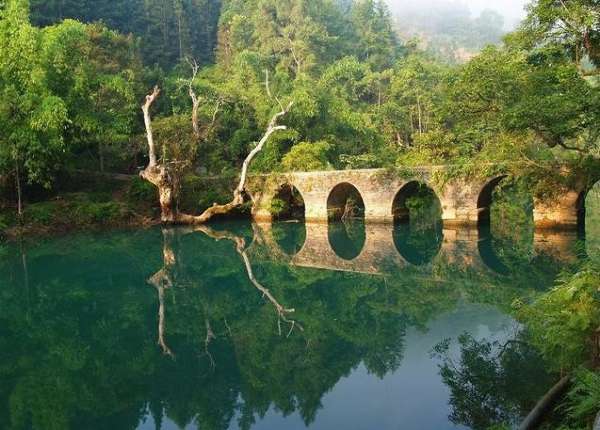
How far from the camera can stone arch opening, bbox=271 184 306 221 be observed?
84.2 ft

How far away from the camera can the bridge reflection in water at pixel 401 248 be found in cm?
1431

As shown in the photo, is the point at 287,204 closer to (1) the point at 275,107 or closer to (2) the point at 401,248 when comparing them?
(1) the point at 275,107

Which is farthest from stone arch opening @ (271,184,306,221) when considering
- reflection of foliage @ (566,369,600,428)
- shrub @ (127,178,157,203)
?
reflection of foliage @ (566,369,600,428)

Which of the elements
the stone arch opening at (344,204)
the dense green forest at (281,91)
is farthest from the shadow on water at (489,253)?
the stone arch opening at (344,204)

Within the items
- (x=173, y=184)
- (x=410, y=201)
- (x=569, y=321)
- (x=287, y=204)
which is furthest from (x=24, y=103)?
(x=569, y=321)

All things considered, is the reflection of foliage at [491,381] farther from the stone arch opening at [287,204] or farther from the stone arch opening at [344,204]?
the stone arch opening at [287,204]

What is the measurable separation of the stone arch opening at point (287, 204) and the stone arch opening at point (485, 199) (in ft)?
26.7

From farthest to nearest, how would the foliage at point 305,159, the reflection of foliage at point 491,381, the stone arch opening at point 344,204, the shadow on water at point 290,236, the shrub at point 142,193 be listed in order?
the foliage at point 305,159, the shrub at point 142,193, the stone arch opening at point 344,204, the shadow on water at point 290,236, the reflection of foliage at point 491,381

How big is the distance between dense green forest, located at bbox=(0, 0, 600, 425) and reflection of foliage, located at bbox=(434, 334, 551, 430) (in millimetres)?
617

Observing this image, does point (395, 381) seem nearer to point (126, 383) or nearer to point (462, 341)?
point (462, 341)

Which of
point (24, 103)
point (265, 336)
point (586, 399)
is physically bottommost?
point (265, 336)

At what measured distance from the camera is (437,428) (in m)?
5.64

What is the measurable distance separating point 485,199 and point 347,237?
556cm

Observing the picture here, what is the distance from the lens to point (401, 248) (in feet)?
57.0
